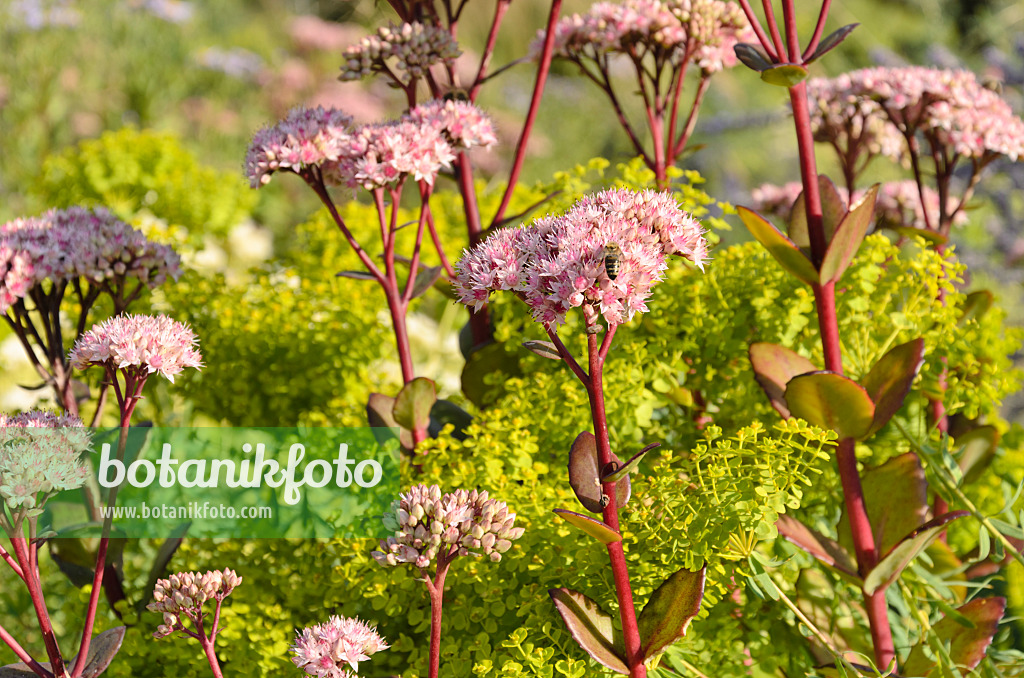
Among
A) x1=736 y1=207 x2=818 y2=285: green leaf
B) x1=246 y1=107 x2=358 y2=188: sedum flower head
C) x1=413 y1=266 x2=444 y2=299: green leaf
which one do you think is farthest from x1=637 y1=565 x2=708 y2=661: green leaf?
x1=246 y1=107 x2=358 y2=188: sedum flower head

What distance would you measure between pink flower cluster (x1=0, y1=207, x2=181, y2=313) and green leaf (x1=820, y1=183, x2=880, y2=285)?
0.82m

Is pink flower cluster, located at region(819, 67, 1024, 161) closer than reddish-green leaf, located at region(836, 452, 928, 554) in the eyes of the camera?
No

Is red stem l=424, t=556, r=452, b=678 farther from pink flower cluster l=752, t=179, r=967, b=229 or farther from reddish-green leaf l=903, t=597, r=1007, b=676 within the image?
pink flower cluster l=752, t=179, r=967, b=229

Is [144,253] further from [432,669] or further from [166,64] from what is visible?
[166,64]

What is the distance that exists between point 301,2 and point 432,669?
26.5 feet

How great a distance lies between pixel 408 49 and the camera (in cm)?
108

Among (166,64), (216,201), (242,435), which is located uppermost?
(166,64)

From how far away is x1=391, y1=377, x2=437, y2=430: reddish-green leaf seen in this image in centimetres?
102

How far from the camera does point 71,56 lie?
4.23 meters

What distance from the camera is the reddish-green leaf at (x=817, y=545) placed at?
940mm

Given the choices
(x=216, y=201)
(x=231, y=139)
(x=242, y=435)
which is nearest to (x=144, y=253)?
(x=242, y=435)

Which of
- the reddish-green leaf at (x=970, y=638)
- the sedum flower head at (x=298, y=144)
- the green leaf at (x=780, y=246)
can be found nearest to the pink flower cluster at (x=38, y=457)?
the sedum flower head at (x=298, y=144)

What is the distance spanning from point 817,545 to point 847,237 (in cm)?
35

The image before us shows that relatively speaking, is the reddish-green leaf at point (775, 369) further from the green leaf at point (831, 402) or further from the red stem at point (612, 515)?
the red stem at point (612, 515)
